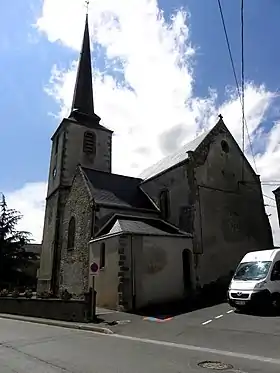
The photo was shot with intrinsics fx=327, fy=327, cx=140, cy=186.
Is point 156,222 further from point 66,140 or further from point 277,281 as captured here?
point 66,140

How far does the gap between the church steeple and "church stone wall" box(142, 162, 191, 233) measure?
1251 centimetres

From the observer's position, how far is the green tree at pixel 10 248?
118 ft

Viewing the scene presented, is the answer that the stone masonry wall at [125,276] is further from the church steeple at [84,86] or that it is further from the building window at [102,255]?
the church steeple at [84,86]

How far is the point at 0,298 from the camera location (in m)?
22.0

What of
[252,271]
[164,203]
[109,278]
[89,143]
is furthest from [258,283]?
[89,143]

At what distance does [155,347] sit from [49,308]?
29.9 ft

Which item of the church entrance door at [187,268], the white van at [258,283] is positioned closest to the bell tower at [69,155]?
the church entrance door at [187,268]

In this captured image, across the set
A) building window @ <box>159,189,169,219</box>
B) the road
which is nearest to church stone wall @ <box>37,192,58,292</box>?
building window @ <box>159,189,169,219</box>

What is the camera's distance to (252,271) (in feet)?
44.2

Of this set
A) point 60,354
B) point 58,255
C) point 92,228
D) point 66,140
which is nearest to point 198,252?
point 92,228

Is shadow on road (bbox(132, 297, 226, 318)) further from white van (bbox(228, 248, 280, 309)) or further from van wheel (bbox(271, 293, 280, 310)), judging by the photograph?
van wheel (bbox(271, 293, 280, 310))

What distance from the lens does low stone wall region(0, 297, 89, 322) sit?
13325mm

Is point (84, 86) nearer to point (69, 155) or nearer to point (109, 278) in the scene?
point (69, 155)

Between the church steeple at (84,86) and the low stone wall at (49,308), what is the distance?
18646 millimetres
